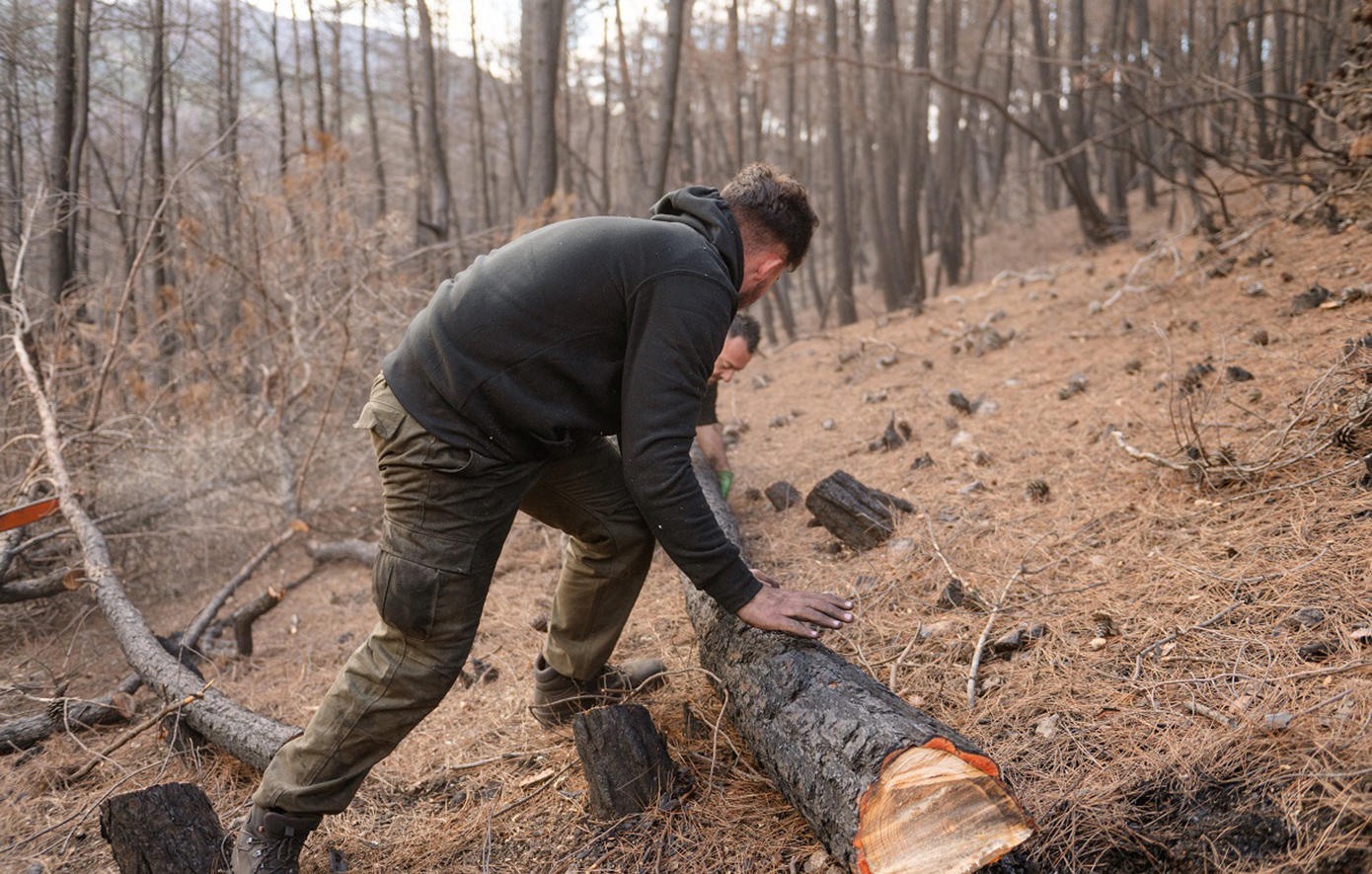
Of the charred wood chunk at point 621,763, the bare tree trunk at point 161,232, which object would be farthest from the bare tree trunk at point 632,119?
the charred wood chunk at point 621,763

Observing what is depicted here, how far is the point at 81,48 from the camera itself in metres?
6.80

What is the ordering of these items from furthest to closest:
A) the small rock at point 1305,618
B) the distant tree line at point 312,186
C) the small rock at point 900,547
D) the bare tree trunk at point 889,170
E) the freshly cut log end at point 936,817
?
the bare tree trunk at point 889,170
the distant tree line at point 312,186
the small rock at point 900,547
the small rock at point 1305,618
the freshly cut log end at point 936,817

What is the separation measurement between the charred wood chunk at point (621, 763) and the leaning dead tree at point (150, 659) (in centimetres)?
111

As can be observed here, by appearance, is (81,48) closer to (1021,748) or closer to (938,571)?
(938,571)

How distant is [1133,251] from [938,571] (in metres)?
6.21

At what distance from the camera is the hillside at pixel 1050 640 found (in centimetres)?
193

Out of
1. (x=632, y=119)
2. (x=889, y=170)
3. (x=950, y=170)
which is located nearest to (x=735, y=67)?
(x=632, y=119)

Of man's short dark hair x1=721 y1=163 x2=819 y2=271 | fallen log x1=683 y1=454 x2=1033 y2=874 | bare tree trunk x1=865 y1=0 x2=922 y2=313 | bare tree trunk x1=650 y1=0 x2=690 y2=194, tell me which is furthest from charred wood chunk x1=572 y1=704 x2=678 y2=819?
bare tree trunk x1=865 y1=0 x2=922 y2=313

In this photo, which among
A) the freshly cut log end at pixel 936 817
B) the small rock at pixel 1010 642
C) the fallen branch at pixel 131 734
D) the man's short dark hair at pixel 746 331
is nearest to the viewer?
the freshly cut log end at pixel 936 817

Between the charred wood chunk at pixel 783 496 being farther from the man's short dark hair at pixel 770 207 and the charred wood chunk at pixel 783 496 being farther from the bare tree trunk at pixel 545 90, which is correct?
the bare tree trunk at pixel 545 90

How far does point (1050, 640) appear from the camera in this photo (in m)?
2.73

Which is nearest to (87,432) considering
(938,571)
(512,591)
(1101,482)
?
(512,591)

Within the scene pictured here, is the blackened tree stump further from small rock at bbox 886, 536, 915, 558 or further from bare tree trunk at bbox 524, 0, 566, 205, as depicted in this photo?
bare tree trunk at bbox 524, 0, 566, 205

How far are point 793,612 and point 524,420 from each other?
857 millimetres
